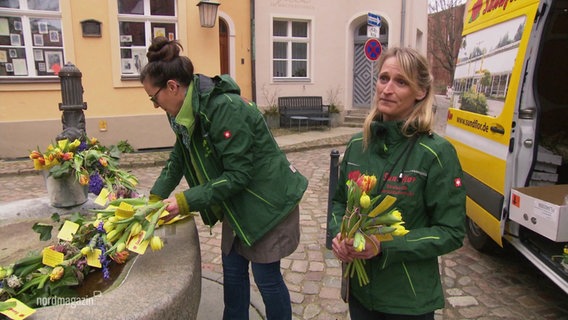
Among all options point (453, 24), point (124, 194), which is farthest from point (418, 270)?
point (453, 24)

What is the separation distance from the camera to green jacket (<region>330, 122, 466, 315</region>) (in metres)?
1.69

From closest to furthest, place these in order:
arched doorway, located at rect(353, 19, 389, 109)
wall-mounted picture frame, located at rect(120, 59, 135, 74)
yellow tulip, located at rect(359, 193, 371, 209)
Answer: yellow tulip, located at rect(359, 193, 371, 209)
wall-mounted picture frame, located at rect(120, 59, 135, 74)
arched doorway, located at rect(353, 19, 389, 109)

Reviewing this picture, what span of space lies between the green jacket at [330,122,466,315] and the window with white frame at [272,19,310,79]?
12567 mm

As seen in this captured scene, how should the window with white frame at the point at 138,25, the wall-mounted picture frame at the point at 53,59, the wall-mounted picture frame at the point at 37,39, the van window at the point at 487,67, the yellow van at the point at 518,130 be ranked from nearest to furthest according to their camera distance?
the yellow van at the point at 518,130 < the van window at the point at 487,67 < the wall-mounted picture frame at the point at 37,39 < the wall-mounted picture frame at the point at 53,59 < the window with white frame at the point at 138,25

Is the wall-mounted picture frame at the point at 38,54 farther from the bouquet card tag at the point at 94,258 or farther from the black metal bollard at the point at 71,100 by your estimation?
the bouquet card tag at the point at 94,258

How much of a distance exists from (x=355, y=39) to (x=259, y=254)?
1426 centimetres

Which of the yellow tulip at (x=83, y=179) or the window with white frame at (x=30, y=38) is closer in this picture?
the yellow tulip at (x=83, y=179)

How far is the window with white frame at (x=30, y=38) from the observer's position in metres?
8.47

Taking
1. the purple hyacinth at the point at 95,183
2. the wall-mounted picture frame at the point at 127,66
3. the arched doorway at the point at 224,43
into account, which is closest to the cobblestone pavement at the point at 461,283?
the purple hyacinth at the point at 95,183

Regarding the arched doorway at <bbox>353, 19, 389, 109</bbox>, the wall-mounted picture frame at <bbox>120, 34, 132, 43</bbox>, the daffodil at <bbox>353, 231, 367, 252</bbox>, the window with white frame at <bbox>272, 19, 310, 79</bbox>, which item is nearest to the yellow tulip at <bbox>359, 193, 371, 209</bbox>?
the daffodil at <bbox>353, 231, 367, 252</bbox>

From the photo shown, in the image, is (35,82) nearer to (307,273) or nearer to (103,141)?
(103,141)

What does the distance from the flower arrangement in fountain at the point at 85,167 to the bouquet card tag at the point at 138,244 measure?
0.74 m

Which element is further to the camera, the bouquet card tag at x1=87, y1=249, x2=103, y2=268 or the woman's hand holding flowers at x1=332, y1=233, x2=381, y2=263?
the bouquet card tag at x1=87, y1=249, x2=103, y2=268

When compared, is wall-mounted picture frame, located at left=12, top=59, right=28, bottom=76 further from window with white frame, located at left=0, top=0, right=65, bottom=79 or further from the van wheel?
the van wheel
